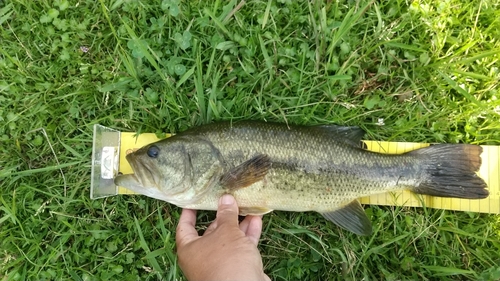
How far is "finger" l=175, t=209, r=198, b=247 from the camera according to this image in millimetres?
3148

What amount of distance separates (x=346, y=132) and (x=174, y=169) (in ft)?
4.97

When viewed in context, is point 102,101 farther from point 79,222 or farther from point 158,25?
point 79,222

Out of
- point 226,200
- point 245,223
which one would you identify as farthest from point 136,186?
point 245,223

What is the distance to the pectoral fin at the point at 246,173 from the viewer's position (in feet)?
9.91

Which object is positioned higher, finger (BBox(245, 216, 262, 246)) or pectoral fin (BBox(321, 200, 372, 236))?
pectoral fin (BBox(321, 200, 372, 236))

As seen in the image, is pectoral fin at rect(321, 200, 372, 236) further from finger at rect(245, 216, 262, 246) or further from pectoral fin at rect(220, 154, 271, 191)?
pectoral fin at rect(220, 154, 271, 191)

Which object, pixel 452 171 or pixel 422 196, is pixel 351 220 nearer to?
pixel 422 196

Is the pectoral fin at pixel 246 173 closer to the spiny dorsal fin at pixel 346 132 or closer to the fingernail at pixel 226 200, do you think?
the fingernail at pixel 226 200

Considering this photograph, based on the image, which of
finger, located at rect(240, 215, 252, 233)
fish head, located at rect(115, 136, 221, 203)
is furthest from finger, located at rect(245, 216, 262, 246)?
fish head, located at rect(115, 136, 221, 203)

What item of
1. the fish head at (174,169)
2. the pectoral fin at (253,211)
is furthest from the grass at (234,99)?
the fish head at (174,169)

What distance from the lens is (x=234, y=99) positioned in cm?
345

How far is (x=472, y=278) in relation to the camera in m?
3.41

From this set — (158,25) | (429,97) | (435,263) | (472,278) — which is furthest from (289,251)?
(158,25)

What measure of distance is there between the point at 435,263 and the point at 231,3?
2998mm
